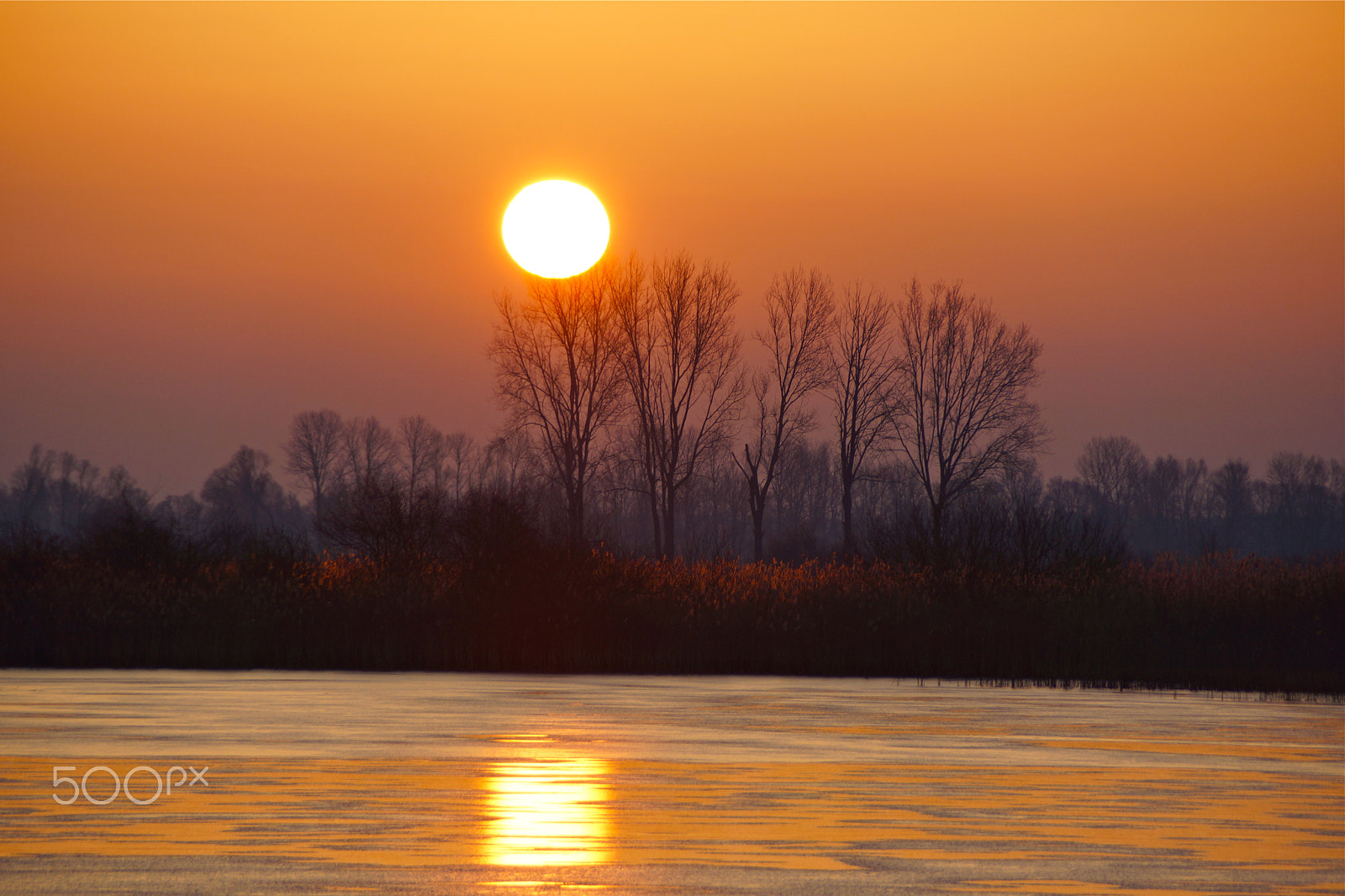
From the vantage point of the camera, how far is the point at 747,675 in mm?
28266

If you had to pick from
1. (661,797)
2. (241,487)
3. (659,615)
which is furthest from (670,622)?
(241,487)

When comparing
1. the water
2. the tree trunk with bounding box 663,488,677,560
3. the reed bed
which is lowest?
the water

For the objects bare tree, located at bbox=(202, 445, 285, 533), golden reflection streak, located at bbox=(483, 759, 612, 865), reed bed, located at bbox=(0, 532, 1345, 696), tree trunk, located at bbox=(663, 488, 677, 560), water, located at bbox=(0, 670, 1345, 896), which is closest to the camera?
water, located at bbox=(0, 670, 1345, 896)

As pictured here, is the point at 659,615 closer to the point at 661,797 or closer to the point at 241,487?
the point at 661,797

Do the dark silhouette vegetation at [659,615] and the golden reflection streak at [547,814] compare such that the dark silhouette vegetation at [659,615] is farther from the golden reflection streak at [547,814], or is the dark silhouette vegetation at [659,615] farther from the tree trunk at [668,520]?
the tree trunk at [668,520]

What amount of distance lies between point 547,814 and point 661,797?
130 centimetres

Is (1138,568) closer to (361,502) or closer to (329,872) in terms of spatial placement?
(361,502)

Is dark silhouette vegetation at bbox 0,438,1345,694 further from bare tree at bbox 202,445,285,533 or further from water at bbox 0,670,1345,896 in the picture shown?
bare tree at bbox 202,445,285,533

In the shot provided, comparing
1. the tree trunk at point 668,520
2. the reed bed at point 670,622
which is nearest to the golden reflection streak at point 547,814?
the reed bed at point 670,622

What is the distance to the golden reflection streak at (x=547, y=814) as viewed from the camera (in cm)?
945

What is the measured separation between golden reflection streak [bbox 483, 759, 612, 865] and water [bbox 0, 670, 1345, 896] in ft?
0.12

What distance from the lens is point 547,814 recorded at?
36.3 ft

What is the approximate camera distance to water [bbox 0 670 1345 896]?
8945mm

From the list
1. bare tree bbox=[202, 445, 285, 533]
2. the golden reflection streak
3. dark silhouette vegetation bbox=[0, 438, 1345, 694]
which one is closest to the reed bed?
dark silhouette vegetation bbox=[0, 438, 1345, 694]
